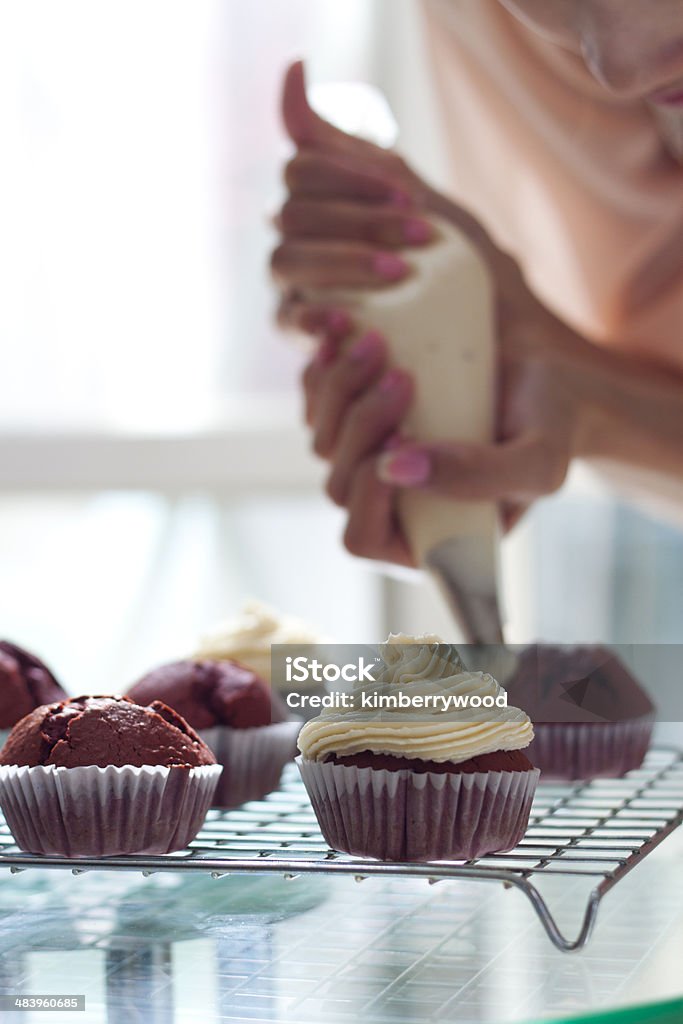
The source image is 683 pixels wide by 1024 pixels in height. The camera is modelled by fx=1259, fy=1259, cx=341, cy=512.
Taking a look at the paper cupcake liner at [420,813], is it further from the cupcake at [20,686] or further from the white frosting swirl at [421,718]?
the cupcake at [20,686]

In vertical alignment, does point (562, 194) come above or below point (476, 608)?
above

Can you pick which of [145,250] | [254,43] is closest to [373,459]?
[145,250]

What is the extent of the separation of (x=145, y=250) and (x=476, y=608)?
1.20m

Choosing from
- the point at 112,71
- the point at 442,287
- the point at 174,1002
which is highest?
the point at 112,71

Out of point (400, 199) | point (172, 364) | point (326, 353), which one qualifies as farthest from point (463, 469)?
point (172, 364)

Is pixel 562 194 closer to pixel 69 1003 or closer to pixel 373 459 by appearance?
pixel 373 459

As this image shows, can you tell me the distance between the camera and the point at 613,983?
49cm

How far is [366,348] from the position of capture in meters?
0.95

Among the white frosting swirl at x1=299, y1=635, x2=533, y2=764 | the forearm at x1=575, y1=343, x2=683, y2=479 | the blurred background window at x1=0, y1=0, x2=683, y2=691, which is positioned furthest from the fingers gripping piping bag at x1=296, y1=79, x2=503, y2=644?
the blurred background window at x1=0, y1=0, x2=683, y2=691

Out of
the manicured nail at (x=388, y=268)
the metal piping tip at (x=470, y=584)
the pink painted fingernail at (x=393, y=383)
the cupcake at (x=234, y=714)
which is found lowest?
the cupcake at (x=234, y=714)

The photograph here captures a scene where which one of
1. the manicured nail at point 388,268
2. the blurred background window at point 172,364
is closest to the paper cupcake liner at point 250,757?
the manicured nail at point 388,268

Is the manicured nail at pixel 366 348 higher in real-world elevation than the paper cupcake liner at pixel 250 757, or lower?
higher

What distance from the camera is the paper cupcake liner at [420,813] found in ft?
1.99

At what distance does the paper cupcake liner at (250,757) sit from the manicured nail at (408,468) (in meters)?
0.19
